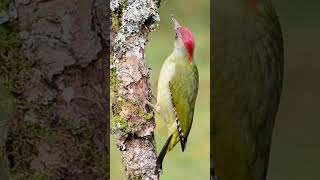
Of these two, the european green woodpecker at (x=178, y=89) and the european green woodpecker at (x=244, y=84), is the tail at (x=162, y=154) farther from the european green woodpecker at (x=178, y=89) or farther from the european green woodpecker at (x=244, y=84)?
the european green woodpecker at (x=244, y=84)

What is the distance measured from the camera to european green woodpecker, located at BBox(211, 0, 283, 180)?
11.2 feet

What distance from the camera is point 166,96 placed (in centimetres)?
342

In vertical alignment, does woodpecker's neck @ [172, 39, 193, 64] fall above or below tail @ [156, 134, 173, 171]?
above

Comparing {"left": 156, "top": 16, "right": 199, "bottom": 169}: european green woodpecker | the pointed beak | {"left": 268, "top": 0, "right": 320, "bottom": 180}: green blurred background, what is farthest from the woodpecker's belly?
{"left": 268, "top": 0, "right": 320, "bottom": 180}: green blurred background

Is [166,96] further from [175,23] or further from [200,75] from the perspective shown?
[175,23]

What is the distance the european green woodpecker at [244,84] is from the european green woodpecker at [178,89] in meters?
0.08

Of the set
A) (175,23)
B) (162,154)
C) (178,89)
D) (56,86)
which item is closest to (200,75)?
(178,89)

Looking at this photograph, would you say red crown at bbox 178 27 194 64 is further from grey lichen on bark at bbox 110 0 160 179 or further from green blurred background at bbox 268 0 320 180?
green blurred background at bbox 268 0 320 180

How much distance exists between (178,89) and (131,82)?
0.18 meters

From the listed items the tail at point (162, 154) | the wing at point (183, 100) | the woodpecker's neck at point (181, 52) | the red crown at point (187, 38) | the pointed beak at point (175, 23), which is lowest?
the tail at point (162, 154)

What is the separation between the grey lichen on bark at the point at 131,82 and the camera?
11.3ft

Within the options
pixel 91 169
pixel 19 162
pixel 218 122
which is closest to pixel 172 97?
pixel 218 122

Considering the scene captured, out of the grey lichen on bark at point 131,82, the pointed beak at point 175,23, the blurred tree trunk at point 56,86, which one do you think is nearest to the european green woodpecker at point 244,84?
the pointed beak at point 175,23

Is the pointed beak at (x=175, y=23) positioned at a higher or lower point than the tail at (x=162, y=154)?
higher
